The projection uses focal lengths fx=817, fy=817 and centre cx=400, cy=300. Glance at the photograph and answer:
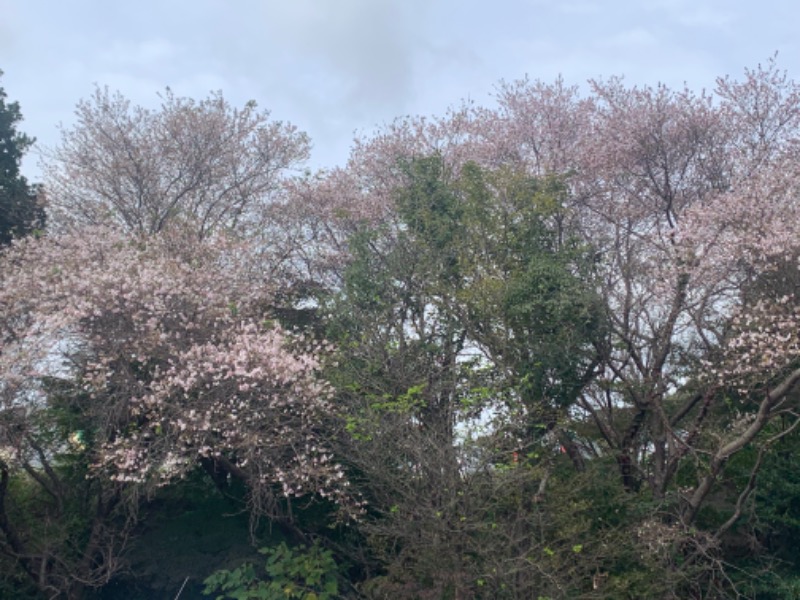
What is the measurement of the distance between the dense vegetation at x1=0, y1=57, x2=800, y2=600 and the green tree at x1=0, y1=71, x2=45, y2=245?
0.25 feet

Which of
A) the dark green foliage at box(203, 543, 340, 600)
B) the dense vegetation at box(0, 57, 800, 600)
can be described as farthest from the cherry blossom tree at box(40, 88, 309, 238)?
the dark green foliage at box(203, 543, 340, 600)

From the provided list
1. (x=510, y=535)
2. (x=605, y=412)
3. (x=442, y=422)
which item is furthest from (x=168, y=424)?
(x=605, y=412)

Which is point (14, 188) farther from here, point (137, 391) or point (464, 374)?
point (464, 374)

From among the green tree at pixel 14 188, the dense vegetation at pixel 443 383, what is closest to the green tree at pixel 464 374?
the dense vegetation at pixel 443 383

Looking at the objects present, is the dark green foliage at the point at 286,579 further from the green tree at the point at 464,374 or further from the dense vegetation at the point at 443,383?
the green tree at the point at 464,374

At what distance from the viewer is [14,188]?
50.3 ft

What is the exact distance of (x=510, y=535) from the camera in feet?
30.0

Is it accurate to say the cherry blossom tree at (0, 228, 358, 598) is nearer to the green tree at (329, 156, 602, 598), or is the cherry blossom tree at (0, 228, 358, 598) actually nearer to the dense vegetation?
the dense vegetation

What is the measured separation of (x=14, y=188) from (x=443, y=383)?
9.57 meters

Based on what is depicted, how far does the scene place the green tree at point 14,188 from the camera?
15.0 meters

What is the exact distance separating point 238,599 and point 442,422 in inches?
161

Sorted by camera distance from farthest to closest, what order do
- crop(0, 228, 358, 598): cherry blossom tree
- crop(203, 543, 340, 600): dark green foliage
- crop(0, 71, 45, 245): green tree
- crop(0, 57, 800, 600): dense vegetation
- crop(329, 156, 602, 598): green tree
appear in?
crop(0, 71, 45, 245): green tree < crop(203, 543, 340, 600): dark green foliage < crop(0, 228, 358, 598): cherry blossom tree < crop(0, 57, 800, 600): dense vegetation < crop(329, 156, 602, 598): green tree

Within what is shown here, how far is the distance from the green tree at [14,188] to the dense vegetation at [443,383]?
0.07 meters

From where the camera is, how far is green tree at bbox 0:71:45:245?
1499 centimetres
